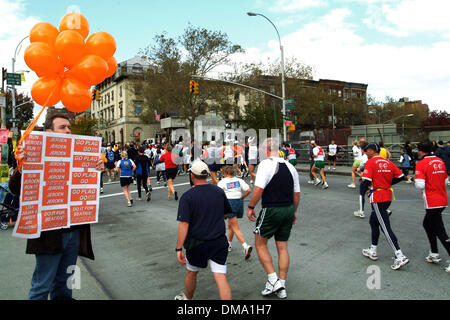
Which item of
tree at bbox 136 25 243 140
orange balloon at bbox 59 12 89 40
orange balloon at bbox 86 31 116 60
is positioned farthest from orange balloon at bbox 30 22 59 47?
tree at bbox 136 25 243 140

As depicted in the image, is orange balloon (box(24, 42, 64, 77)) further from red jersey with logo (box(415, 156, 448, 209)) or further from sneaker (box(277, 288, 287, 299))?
red jersey with logo (box(415, 156, 448, 209))

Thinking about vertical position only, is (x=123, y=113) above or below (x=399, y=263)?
above

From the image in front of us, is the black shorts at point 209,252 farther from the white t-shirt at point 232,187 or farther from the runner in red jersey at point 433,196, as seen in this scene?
the runner in red jersey at point 433,196

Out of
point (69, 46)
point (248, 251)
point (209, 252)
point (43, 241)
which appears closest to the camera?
point (43, 241)

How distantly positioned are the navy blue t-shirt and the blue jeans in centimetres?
105

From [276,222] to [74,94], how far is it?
270cm

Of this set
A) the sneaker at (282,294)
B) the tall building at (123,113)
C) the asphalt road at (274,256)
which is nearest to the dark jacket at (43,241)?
the asphalt road at (274,256)

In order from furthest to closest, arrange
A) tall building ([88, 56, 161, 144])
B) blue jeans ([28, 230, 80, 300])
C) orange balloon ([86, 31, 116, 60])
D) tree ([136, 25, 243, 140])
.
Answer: tall building ([88, 56, 161, 144]) < tree ([136, 25, 243, 140]) < orange balloon ([86, 31, 116, 60]) < blue jeans ([28, 230, 80, 300])

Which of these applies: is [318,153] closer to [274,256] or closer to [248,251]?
[274,256]

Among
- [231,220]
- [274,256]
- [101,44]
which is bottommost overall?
[274,256]

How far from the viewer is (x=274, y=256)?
207 inches

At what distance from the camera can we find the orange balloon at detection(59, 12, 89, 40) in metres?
3.62

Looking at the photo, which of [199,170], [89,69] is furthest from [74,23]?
[199,170]

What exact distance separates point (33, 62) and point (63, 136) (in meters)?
0.90
